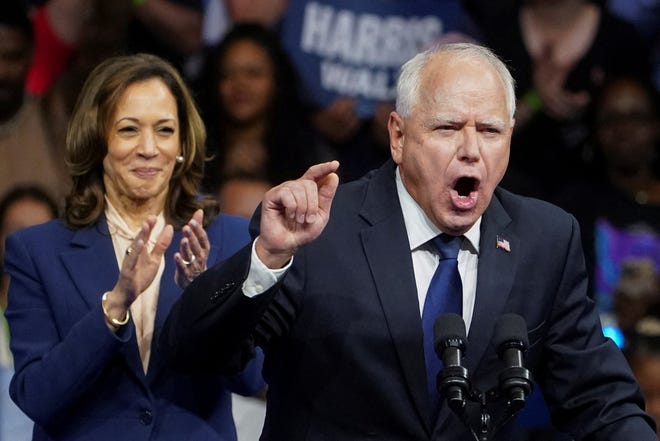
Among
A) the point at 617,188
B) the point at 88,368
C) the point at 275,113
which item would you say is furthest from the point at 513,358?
the point at 275,113

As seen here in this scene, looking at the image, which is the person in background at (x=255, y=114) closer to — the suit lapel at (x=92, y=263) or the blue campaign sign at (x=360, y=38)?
the blue campaign sign at (x=360, y=38)

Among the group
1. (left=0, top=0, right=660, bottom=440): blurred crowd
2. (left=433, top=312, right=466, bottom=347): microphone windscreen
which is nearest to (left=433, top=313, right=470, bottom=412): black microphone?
(left=433, top=312, right=466, bottom=347): microphone windscreen

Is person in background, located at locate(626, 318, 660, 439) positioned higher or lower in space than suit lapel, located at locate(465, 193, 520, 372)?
lower

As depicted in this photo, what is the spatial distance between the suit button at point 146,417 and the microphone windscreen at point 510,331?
1153 mm

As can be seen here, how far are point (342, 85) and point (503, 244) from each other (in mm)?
3150

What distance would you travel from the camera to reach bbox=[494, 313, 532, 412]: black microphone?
7.86 ft

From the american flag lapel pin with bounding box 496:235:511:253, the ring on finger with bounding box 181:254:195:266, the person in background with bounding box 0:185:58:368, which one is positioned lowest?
the person in background with bounding box 0:185:58:368

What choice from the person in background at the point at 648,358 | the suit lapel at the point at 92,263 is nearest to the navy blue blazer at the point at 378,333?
the suit lapel at the point at 92,263

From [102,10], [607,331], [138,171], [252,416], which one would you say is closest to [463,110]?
[138,171]

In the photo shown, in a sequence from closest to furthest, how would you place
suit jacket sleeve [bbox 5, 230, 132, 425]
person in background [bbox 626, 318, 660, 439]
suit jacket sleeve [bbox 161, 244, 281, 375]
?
suit jacket sleeve [bbox 161, 244, 281, 375] → suit jacket sleeve [bbox 5, 230, 132, 425] → person in background [bbox 626, 318, 660, 439]

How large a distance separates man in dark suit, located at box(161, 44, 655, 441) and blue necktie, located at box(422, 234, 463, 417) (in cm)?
2

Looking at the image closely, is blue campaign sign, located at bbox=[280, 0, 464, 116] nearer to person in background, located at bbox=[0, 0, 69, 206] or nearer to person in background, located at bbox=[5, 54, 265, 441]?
person in background, located at bbox=[0, 0, 69, 206]

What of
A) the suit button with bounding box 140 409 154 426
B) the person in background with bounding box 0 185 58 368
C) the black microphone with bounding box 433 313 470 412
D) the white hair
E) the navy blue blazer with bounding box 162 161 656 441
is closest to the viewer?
the black microphone with bounding box 433 313 470 412

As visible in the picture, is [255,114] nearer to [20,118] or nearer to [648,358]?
[20,118]
